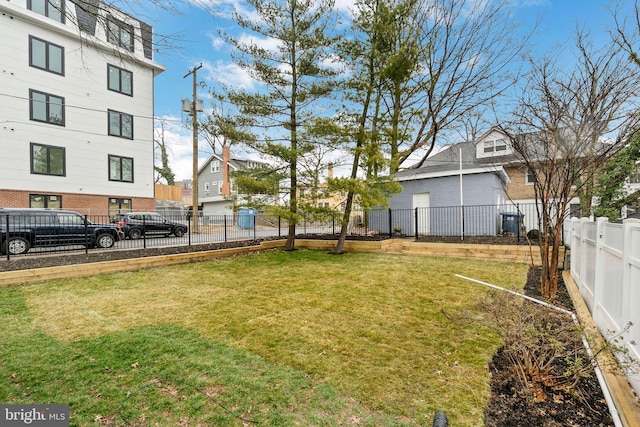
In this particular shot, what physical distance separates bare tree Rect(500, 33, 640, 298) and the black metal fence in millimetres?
3416

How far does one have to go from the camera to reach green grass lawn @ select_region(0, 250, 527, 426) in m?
2.38

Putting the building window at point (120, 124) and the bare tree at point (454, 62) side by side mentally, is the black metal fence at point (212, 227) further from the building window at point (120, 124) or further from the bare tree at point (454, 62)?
the building window at point (120, 124)

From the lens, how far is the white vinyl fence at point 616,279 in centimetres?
251

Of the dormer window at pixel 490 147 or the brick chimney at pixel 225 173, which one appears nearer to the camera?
the dormer window at pixel 490 147

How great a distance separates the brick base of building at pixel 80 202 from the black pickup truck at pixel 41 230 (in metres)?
6.53

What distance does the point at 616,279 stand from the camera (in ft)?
10.2

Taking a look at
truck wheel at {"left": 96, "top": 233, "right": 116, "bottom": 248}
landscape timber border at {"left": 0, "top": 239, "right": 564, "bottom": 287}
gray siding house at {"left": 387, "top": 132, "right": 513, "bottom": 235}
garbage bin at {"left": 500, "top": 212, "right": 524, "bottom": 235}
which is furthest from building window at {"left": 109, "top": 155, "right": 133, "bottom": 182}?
garbage bin at {"left": 500, "top": 212, "right": 524, "bottom": 235}

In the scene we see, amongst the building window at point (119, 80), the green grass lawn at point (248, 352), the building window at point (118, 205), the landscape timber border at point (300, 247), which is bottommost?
the green grass lawn at point (248, 352)

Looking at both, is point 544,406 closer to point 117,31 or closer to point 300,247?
point 117,31

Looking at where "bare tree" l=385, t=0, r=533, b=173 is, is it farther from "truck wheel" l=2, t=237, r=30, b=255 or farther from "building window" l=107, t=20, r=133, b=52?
"truck wheel" l=2, t=237, r=30, b=255

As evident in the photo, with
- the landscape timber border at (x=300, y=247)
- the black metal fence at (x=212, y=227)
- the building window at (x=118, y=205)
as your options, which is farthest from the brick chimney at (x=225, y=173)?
the landscape timber border at (x=300, y=247)

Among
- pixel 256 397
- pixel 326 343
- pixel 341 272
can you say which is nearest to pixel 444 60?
pixel 341 272

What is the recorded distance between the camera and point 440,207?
40.4 feet

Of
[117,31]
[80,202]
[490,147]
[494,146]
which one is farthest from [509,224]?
[80,202]
